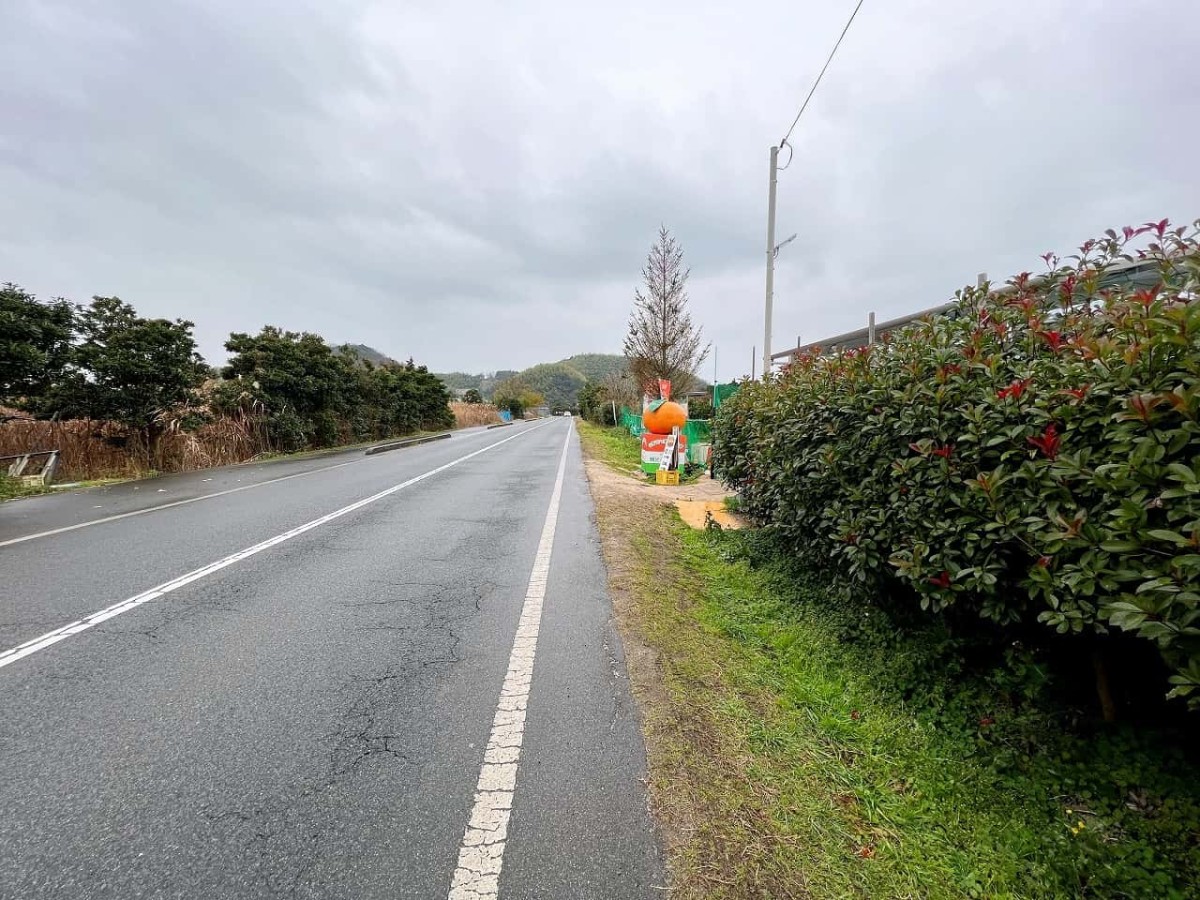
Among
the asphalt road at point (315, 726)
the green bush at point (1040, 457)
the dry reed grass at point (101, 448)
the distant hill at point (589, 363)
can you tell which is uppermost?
the distant hill at point (589, 363)

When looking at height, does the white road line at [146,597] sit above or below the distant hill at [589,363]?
below

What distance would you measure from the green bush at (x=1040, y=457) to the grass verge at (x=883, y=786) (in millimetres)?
448

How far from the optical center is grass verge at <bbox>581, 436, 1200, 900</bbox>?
65.4 inches

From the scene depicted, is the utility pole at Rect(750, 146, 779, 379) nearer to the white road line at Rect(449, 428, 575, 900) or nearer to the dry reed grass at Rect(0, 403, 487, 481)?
the white road line at Rect(449, 428, 575, 900)

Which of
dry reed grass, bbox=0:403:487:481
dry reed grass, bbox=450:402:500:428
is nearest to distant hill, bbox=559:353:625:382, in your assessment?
dry reed grass, bbox=450:402:500:428

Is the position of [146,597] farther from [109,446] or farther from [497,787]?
[109,446]

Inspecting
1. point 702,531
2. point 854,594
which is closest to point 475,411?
point 702,531

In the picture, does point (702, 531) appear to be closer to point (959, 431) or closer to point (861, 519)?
point (861, 519)

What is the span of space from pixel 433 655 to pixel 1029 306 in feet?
12.1

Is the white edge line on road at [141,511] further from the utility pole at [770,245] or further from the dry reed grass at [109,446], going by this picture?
the utility pole at [770,245]

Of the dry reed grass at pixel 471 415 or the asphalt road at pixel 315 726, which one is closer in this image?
the asphalt road at pixel 315 726

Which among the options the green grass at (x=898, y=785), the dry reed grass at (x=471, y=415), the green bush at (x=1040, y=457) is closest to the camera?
the green bush at (x=1040, y=457)

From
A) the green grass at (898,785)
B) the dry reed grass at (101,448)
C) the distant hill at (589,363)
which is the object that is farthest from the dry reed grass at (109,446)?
the distant hill at (589,363)

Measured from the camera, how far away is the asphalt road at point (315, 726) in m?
1.73
